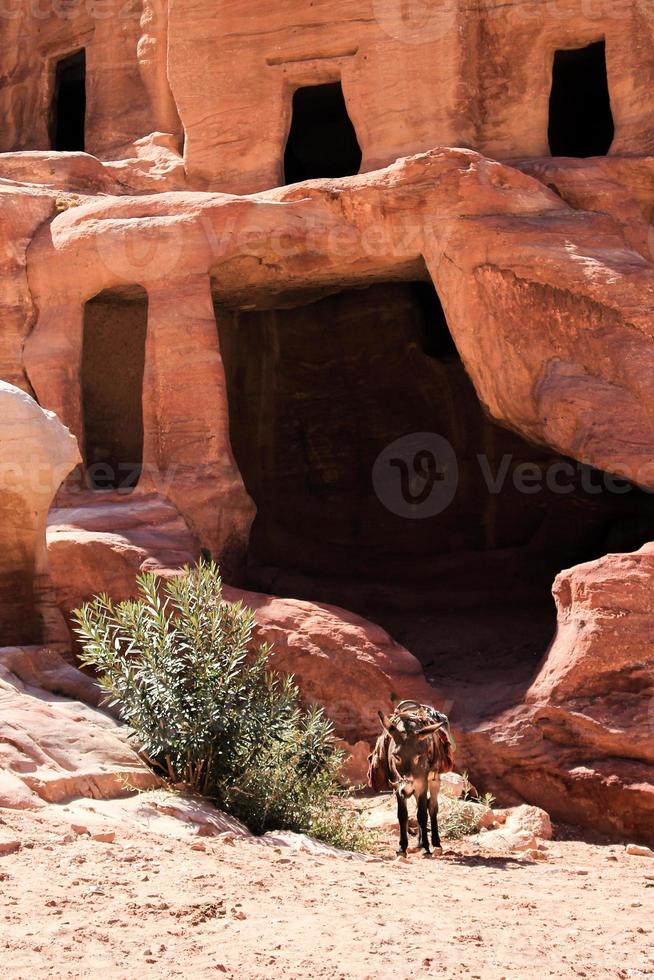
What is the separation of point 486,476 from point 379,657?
17.6 ft

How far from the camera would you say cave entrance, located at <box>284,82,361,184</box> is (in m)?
17.4

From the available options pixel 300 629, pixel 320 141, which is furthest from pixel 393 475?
pixel 300 629

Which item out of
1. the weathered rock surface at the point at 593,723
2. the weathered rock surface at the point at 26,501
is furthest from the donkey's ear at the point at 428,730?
the weathered rock surface at the point at 26,501

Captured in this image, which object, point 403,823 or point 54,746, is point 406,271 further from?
point 54,746

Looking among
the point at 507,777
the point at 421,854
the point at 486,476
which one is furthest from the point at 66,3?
the point at 421,854

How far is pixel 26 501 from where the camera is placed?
1034cm

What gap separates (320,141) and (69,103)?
13.0 ft

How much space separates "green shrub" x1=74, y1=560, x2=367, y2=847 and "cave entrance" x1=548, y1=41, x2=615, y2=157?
997cm

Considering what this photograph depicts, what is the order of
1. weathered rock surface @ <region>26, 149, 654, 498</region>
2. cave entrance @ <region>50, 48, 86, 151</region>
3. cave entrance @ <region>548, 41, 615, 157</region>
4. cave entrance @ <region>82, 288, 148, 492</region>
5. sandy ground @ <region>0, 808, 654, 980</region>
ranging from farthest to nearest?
cave entrance @ <region>50, 48, 86, 151</region> → cave entrance @ <region>548, 41, 615, 157</region> → cave entrance @ <region>82, 288, 148, 492</region> → weathered rock surface @ <region>26, 149, 654, 498</region> → sandy ground @ <region>0, 808, 654, 980</region>

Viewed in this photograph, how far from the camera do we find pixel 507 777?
36.6 ft

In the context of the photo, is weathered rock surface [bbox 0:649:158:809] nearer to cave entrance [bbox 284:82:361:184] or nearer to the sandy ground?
the sandy ground

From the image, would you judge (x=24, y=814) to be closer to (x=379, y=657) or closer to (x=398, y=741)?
(x=398, y=741)

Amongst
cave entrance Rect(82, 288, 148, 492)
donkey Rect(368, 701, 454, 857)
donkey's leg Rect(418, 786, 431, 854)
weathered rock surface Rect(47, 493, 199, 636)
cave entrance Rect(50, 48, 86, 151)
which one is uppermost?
cave entrance Rect(50, 48, 86, 151)

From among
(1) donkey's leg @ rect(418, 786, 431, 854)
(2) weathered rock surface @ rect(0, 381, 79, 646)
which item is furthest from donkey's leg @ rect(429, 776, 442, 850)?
(2) weathered rock surface @ rect(0, 381, 79, 646)
